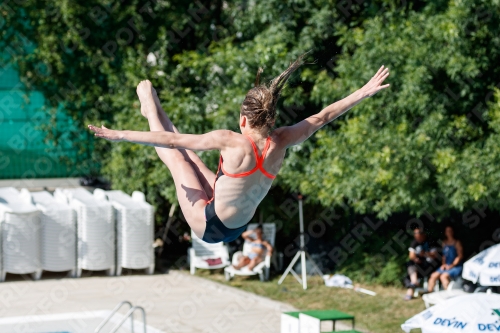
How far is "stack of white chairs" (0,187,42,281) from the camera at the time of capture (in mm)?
13367

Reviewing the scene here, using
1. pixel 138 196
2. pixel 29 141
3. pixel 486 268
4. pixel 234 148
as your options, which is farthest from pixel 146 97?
pixel 29 141

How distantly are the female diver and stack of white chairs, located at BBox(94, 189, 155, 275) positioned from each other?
8.86m

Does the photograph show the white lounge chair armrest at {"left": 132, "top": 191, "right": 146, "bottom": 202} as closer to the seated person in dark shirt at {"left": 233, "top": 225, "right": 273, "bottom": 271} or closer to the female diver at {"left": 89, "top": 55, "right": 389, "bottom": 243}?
the seated person in dark shirt at {"left": 233, "top": 225, "right": 273, "bottom": 271}

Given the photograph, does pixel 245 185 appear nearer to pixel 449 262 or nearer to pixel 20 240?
pixel 449 262

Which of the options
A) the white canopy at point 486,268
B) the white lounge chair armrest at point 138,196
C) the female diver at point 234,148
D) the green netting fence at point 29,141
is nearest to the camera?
the female diver at point 234,148

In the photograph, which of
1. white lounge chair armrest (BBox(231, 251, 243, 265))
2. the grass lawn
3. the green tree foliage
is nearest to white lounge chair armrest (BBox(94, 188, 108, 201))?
the green tree foliage

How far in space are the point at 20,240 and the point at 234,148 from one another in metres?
9.49

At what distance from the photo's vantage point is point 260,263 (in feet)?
45.5

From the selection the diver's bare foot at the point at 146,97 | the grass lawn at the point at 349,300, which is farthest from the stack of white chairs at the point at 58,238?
the diver's bare foot at the point at 146,97

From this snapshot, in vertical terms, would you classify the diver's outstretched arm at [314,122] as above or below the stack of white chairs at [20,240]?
above

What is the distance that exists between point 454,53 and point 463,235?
3326mm

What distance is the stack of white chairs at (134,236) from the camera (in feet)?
46.6

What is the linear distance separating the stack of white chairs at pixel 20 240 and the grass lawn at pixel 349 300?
2.98 m

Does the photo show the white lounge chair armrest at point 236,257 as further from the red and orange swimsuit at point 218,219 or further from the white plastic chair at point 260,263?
the red and orange swimsuit at point 218,219
